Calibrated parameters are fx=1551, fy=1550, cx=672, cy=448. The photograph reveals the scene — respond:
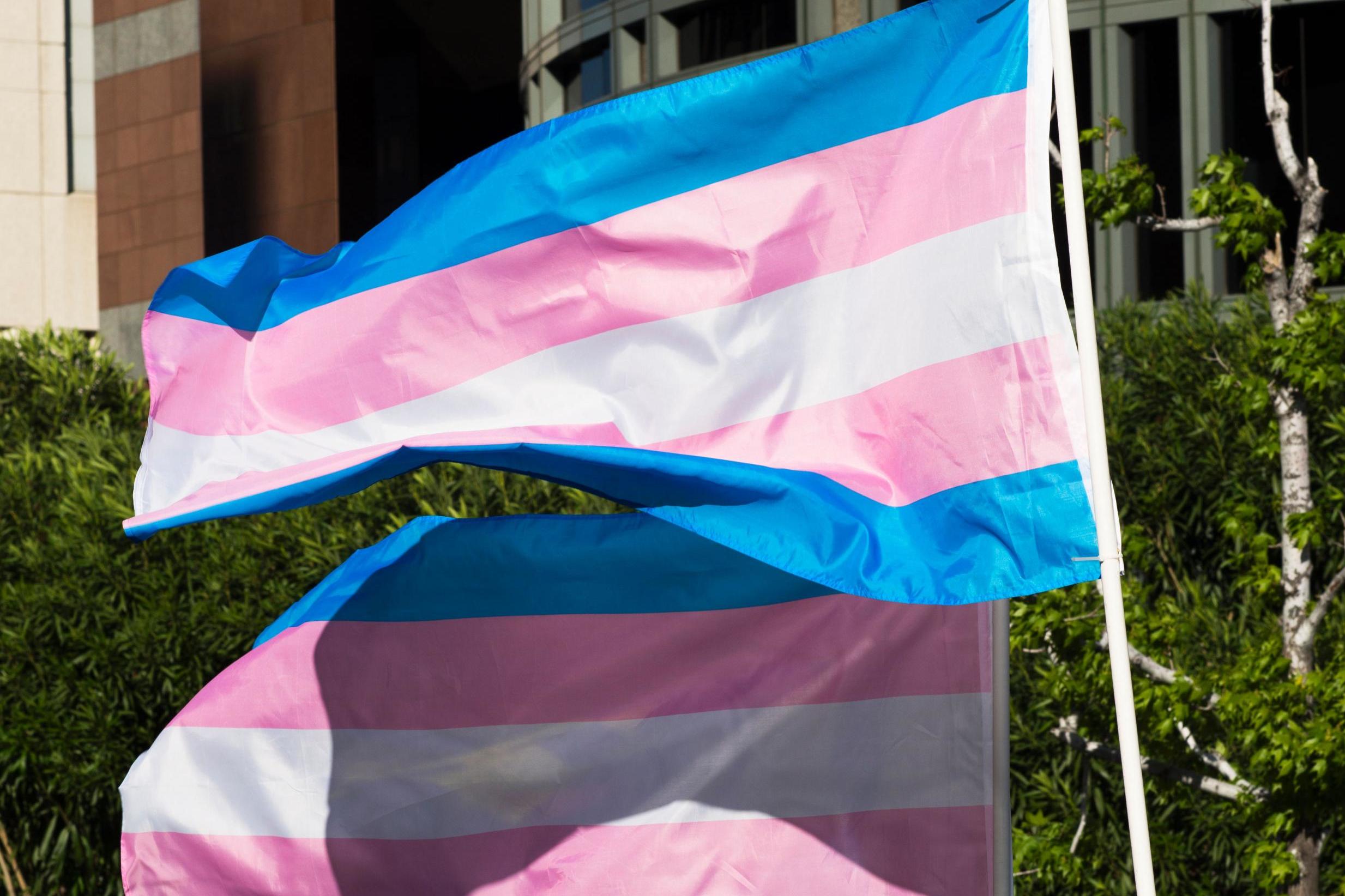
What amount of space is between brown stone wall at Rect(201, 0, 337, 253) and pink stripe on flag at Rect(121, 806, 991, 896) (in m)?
16.5

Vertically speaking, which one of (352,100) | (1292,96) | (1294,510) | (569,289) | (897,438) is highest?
(352,100)

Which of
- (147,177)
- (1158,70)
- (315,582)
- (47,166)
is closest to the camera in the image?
(315,582)

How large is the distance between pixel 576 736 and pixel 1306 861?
9.08 feet

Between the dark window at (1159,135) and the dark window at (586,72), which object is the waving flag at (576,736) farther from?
the dark window at (586,72)

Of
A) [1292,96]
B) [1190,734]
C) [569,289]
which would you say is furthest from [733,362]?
[1292,96]

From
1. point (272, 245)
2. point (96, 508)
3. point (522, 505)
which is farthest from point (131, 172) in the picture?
point (272, 245)

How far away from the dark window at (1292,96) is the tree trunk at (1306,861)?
7631mm

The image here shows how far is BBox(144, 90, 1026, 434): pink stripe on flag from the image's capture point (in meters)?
3.84

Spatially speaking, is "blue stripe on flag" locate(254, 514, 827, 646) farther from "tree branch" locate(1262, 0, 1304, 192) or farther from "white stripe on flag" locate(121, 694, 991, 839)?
"tree branch" locate(1262, 0, 1304, 192)

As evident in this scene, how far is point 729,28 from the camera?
1462 centimetres

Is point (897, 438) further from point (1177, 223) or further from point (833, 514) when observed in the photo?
point (1177, 223)

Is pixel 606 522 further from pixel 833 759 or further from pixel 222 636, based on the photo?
pixel 222 636

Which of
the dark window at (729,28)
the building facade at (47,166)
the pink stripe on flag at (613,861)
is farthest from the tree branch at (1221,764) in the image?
the building facade at (47,166)

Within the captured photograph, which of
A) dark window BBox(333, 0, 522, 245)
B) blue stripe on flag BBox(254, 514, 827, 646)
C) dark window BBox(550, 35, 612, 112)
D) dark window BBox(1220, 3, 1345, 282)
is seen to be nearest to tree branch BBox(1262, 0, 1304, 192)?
blue stripe on flag BBox(254, 514, 827, 646)
